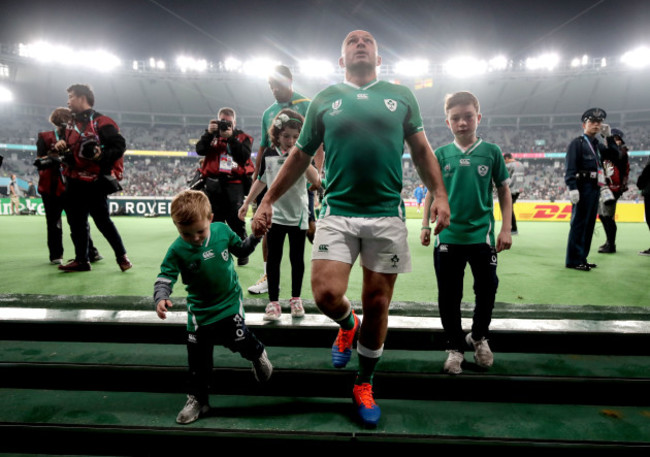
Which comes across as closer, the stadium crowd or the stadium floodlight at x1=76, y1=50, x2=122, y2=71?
the stadium floodlight at x1=76, y1=50, x2=122, y2=71

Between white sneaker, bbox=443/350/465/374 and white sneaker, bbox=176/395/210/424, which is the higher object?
white sneaker, bbox=443/350/465/374

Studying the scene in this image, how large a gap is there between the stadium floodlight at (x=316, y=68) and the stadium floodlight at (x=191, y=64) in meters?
10.0

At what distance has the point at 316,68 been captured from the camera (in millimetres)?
35000

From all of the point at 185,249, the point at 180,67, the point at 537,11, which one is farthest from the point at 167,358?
the point at 180,67

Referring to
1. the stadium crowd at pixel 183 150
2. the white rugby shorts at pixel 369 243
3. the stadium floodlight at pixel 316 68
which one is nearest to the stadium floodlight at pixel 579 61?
the stadium crowd at pixel 183 150

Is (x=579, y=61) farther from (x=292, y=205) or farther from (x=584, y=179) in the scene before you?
(x=292, y=205)

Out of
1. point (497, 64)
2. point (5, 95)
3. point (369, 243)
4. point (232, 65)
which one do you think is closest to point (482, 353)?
point (369, 243)

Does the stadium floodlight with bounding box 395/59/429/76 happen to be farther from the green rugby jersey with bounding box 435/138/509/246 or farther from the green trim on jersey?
the green rugby jersey with bounding box 435/138/509/246

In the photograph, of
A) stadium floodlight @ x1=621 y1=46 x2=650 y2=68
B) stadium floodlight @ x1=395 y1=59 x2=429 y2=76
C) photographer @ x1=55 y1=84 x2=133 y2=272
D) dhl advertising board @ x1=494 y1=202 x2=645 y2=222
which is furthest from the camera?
stadium floodlight @ x1=395 y1=59 x2=429 y2=76

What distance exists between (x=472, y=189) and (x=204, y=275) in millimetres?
1639

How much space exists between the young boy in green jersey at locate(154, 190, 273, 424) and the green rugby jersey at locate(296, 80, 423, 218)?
1.82ft

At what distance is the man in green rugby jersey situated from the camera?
1689mm

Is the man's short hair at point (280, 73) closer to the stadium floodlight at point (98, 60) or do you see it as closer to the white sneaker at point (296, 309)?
the white sneaker at point (296, 309)

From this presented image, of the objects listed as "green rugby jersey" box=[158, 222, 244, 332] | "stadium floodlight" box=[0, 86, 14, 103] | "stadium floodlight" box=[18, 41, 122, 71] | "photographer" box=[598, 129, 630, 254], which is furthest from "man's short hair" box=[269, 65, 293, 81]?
"stadium floodlight" box=[0, 86, 14, 103]
